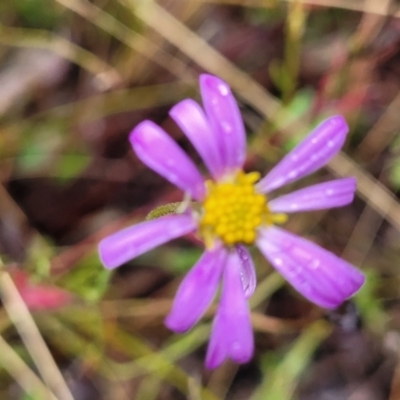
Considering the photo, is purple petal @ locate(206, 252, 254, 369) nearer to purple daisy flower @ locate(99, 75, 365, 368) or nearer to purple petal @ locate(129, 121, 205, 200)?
purple daisy flower @ locate(99, 75, 365, 368)

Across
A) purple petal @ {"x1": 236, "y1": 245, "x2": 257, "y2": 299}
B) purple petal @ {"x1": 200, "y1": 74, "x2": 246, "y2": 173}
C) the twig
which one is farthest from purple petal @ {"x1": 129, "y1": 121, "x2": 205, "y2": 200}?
the twig

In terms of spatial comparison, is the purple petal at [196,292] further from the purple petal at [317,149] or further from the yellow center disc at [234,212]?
the purple petal at [317,149]

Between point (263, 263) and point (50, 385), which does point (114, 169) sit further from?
point (50, 385)

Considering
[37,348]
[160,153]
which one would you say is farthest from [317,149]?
[37,348]

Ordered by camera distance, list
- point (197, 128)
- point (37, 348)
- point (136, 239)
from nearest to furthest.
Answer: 1. point (136, 239)
2. point (197, 128)
3. point (37, 348)

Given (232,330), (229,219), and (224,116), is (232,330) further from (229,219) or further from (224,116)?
(224,116)

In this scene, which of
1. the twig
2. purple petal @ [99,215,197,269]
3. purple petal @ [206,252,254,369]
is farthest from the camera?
the twig
